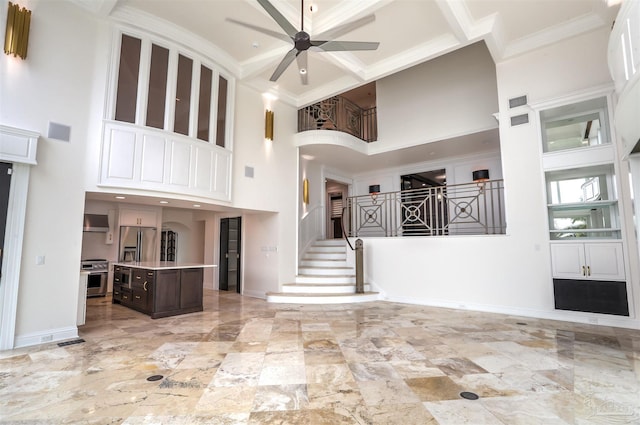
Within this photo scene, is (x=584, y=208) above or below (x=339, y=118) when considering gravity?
below

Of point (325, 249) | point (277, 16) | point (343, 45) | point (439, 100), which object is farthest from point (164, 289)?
point (439, 100)

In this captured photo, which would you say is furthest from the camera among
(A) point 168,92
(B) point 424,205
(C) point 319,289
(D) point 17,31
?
(B) point 424,205

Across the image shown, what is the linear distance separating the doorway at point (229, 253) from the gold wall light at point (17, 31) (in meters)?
5.32

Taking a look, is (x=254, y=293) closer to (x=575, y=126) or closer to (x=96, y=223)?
(x=96, y=223)

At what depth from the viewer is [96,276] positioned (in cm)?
807

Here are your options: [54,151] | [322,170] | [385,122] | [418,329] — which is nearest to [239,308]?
[418,329]

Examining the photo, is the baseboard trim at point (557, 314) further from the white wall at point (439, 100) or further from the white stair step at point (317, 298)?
the white wall at point (439, 100)

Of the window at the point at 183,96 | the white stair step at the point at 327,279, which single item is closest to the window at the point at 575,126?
the white stair step at the point at 327,279

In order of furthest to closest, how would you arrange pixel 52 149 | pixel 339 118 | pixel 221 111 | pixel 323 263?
1. pixel 339 118
2. pixel 323 263
3. pixel 221 111
4. pixel 52 149

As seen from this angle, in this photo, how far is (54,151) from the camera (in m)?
4.29

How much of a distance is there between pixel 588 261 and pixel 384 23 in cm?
509

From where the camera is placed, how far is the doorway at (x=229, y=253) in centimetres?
866

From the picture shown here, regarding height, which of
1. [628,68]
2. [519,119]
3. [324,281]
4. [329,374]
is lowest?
[329,374]

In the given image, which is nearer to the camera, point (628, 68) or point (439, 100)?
point (628, 68)
